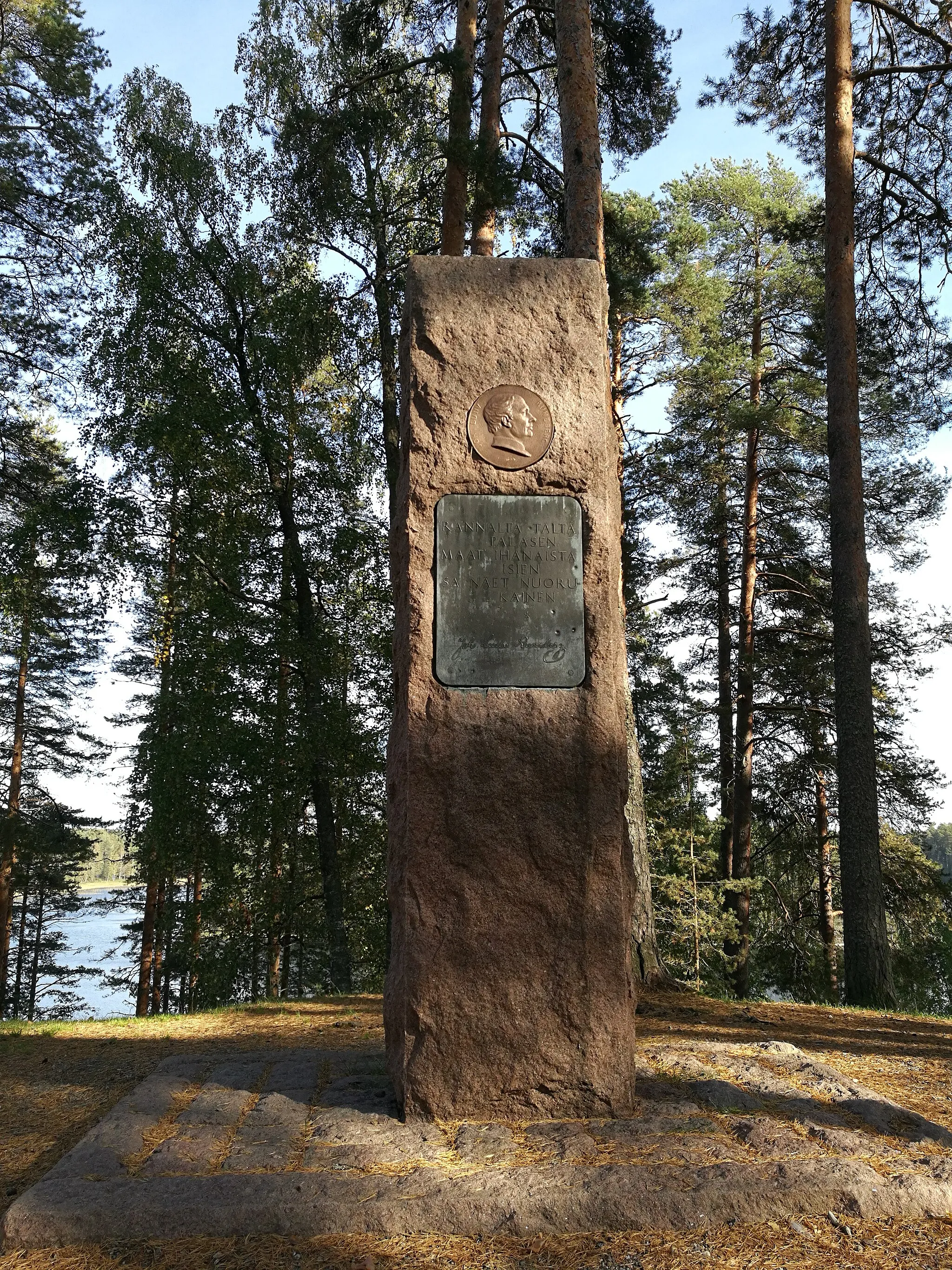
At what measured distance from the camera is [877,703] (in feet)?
50.2

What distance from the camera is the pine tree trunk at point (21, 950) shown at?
18.7m

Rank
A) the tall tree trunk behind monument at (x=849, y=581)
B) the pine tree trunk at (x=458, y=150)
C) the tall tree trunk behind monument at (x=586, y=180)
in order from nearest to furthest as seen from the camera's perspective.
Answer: the tall tree trunk behind monument at (x=586, y=180)
the tall tree trunk behind monument at (x=849, y=581)
the pine tree trunk at (x=458, y=150)

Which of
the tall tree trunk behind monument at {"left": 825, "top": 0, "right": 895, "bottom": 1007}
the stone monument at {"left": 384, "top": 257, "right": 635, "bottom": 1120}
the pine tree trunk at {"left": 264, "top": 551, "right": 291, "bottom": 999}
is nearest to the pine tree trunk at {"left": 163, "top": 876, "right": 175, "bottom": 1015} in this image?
the pine tree trunk at {"left": 264, "top": 551, "right": 291, "bottom": 999}

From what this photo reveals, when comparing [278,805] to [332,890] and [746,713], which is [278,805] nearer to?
[332,890]

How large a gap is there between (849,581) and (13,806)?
15.5m

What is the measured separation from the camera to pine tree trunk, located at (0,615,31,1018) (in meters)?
15.9

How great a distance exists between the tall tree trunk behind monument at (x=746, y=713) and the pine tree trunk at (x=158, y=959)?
8726 mm

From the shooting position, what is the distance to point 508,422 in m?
4.10

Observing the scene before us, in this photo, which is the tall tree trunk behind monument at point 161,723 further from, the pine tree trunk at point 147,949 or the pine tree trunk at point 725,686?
the pine tree trunk at point 725,686

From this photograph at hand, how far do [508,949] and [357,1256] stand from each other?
124cm

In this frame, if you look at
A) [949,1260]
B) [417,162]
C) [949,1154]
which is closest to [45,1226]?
[949,1260]

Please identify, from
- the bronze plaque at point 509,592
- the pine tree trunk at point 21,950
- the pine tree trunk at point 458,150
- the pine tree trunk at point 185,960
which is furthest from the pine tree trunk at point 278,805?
the bronze plaque at point 509,592

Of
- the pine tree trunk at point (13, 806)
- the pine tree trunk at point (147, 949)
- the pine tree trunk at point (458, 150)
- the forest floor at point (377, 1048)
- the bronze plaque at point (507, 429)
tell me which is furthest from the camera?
the pine tree trunk at point (147, 949)
